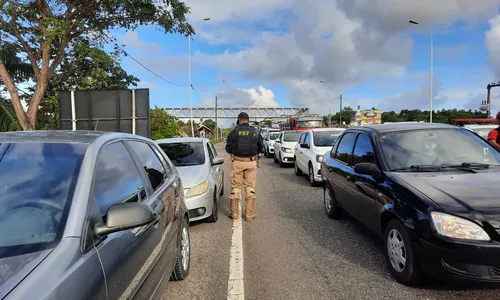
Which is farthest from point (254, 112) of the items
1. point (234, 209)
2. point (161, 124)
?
point (234, 209)

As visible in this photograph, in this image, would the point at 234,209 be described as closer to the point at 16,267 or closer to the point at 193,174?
the point at 193,174

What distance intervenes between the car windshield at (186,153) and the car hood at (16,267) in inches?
200

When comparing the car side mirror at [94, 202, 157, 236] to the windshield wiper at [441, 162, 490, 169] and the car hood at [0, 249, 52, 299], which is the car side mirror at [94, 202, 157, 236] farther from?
the windshield wiper at [441, 162, 490, 169]

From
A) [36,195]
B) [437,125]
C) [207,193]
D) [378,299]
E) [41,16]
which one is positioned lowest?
[378,299]

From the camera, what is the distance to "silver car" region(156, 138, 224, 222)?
19.0ft

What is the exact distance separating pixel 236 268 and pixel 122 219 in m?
2.56

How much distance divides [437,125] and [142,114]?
10459 mm

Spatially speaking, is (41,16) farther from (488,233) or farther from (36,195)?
(488,233)

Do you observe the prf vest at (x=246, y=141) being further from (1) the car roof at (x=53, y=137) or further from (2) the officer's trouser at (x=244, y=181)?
(1) the car roof at (x=53, y=137)

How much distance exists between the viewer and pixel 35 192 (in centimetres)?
210

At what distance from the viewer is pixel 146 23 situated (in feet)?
47.2

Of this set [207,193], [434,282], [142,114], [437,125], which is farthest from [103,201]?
[142,114]

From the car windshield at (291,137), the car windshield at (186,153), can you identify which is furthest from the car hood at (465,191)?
the car windshield at (291,137)

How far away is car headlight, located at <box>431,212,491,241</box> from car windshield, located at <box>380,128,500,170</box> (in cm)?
115
